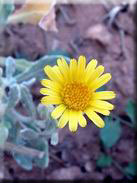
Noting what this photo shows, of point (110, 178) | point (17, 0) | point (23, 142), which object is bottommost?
point (110, 178)

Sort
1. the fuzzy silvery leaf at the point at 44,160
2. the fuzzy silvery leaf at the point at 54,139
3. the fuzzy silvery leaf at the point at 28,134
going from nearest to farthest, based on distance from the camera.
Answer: the fuzzy silvery leaf at the point at 54,139 → the fuzzy silvery leaf at the point at 28,134 → the fuzzy silvery leaf at the point at 44,160

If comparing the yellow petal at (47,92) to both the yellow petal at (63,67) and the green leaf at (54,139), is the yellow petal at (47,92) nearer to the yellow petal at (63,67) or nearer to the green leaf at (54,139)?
the yellow petal at (63,67)

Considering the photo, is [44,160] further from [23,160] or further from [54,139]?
[54,139]

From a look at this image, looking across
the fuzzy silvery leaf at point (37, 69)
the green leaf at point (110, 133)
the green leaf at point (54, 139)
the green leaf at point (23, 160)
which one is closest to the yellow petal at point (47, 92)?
the green leaf at point (54, 139)

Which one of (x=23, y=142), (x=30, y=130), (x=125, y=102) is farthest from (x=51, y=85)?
(x=125, y=102)

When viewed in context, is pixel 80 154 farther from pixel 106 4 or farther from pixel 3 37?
pixel 106 4

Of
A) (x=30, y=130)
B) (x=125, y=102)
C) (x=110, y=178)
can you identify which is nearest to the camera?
(x=30, y=130)
